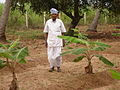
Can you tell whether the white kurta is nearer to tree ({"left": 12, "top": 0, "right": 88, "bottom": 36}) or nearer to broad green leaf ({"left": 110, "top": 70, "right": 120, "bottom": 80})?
broad green leaf ({"left": 110, "top": 70, "right": 120, "bottom": 80})

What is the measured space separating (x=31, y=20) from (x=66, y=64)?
18.5m

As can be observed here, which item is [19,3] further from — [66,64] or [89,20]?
[89,20]

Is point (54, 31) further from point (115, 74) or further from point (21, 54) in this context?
point (115, 74)

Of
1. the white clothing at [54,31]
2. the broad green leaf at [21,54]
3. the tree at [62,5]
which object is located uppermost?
the tree at [62,5]

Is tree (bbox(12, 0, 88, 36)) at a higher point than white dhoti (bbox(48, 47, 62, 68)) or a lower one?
higher

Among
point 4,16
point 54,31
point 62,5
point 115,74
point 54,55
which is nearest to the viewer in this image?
point 115,74

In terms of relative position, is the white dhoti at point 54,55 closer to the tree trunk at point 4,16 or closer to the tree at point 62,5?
the tree trunk at point 4,16

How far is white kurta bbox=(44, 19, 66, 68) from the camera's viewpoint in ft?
21.3

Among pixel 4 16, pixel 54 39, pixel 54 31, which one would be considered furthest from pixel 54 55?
pixel 4 16

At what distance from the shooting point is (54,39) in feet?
21.3

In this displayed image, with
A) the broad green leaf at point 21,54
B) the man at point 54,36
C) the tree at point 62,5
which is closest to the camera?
the broad green leaf at point 21,54

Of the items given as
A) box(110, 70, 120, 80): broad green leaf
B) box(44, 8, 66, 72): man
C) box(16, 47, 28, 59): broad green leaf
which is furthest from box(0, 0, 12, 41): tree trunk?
box(110, 70, 120, 80): broad green leaf

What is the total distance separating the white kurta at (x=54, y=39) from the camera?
6.48 meters

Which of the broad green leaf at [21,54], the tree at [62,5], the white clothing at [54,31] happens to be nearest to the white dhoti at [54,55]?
the white clothing at [54,31]
